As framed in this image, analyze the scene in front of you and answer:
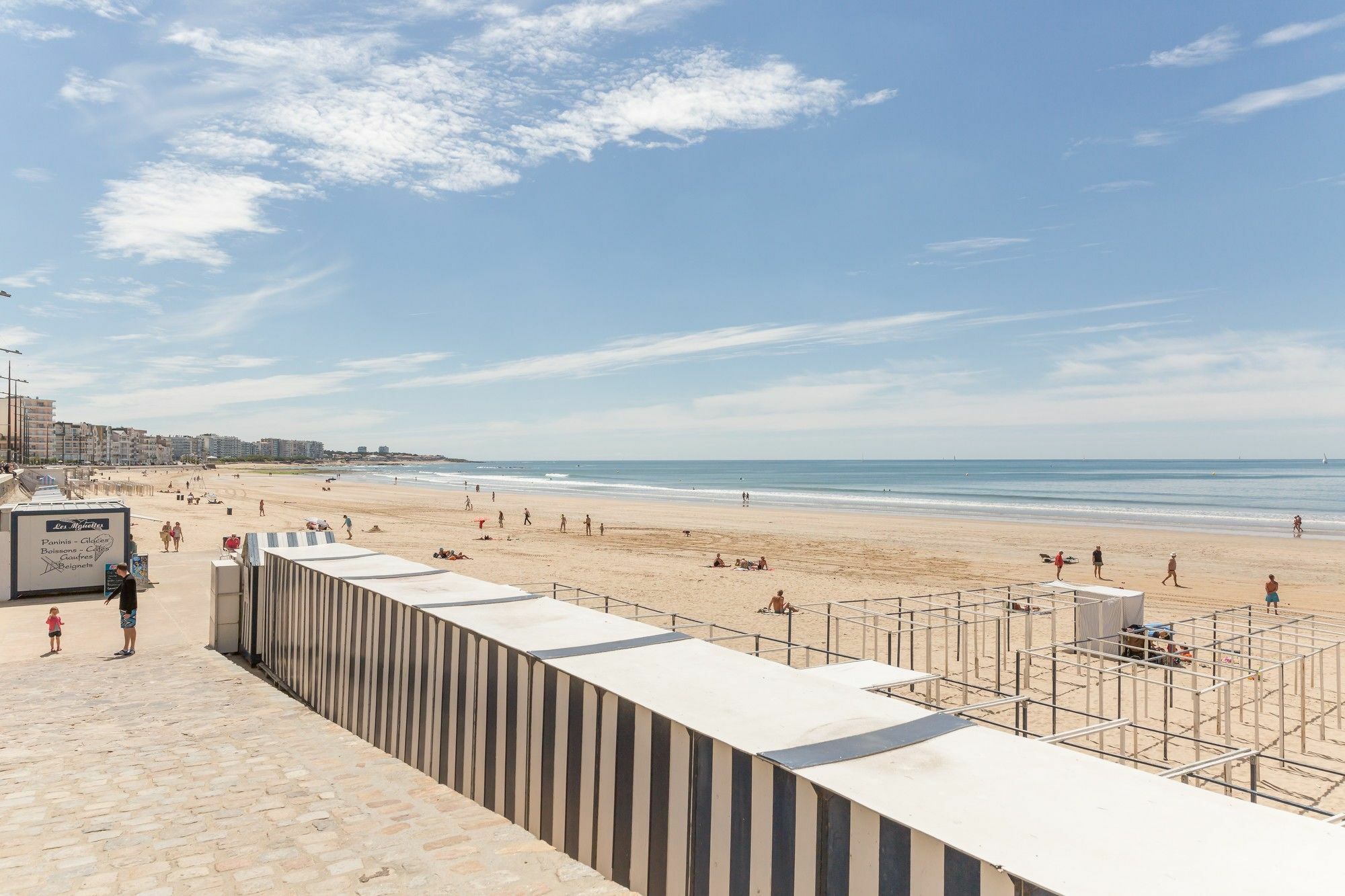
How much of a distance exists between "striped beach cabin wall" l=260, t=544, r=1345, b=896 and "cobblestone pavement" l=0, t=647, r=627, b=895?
38 centimetres

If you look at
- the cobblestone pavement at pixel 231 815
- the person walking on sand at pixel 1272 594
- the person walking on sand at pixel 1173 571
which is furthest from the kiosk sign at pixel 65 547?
the person walking on sand at pixel 1173 571

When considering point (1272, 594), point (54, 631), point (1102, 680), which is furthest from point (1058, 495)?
point (54, 631)

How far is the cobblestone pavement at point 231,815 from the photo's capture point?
5.61 metres

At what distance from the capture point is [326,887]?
5496 mm

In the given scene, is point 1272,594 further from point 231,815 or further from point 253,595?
point 253,595

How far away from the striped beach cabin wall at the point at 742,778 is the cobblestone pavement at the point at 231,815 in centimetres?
38

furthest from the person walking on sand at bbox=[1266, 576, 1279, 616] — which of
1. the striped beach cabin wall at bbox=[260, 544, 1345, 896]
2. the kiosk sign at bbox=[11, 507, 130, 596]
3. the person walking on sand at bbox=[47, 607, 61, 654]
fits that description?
the kiosk sign at bbox=[11, 507, 130, 596]

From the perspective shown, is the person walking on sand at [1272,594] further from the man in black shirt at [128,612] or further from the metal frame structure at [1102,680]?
the man in black shirt at [128,612]

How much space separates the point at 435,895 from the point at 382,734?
3.66m

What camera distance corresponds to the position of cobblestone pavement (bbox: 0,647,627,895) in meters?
5.61

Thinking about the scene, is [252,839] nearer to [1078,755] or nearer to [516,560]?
[1078,755]

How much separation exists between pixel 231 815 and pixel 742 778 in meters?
5.19

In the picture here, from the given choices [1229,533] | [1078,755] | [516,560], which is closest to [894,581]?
[516,560]

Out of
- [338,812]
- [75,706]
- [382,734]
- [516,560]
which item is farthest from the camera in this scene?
[516,560]
